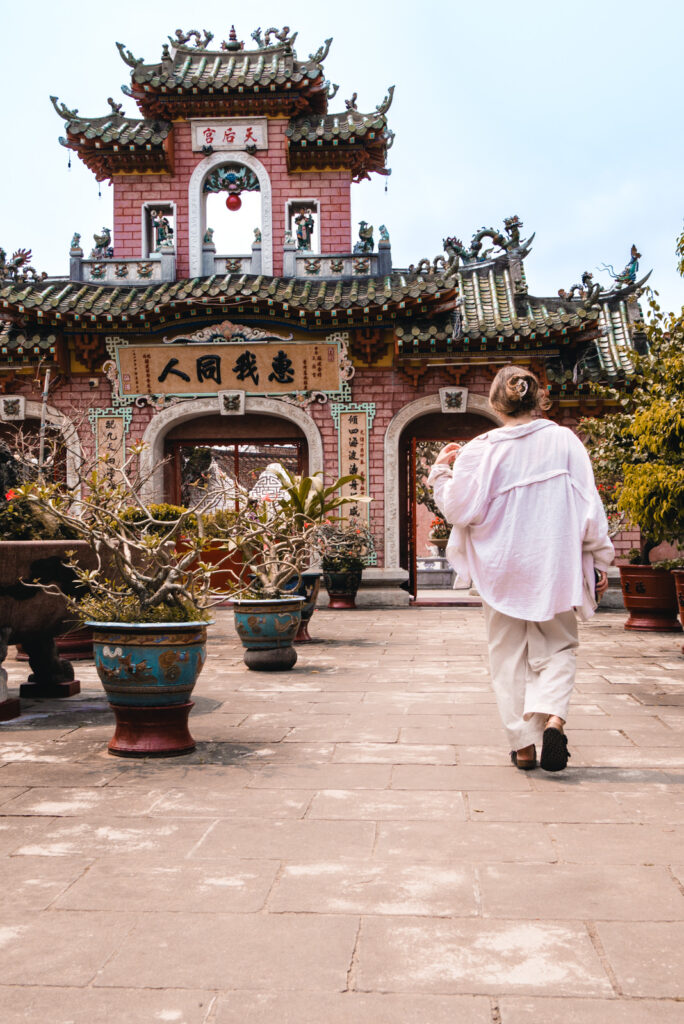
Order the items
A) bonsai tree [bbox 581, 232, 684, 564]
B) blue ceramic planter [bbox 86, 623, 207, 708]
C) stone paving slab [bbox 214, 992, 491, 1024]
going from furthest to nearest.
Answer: bonsai tree [bbox 581, 232, 684, 564] < blue ceramic planter [bbox 86, 623, 207, 708] < stone paving slab [bbox 214, 992, 491, 1024]

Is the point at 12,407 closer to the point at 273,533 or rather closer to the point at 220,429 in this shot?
the point at 220,429

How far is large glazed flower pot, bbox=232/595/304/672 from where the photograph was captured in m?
→ 7.21

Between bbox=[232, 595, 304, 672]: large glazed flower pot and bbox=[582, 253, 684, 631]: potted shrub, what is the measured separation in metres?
2.70

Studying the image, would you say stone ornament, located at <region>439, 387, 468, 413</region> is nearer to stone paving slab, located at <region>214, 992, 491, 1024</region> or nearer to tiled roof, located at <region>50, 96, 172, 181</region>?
tiled roof, located at <region>50, 96, 172, 181</region>

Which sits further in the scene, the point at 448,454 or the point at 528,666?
the point at 448,454

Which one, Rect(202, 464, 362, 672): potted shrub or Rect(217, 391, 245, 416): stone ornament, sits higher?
Rect(217, 391, 245, 416): stone ornament

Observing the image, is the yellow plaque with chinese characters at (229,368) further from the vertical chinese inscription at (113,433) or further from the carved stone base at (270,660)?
the carved stone base at (270,660)

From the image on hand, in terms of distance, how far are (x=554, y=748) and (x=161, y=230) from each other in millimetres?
13263

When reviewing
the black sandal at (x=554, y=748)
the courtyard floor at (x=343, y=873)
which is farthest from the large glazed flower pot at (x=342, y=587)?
the black sandal at (x=554, y=748)

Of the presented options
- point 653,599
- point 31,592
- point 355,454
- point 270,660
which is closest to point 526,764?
point 31,592

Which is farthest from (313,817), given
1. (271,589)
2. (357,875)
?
(271,589)

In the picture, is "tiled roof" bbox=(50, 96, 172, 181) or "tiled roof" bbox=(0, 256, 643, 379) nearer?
"tiled roof" bbox=(0, 256, 643, 379)

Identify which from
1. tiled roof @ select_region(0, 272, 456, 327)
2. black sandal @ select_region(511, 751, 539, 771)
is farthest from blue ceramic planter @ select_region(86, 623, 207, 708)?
tiled roof @ select_region(0, 272, 456, 327)

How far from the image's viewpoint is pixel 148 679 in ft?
13.8
